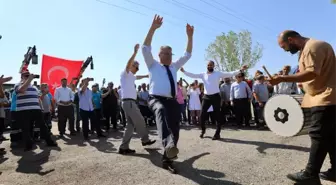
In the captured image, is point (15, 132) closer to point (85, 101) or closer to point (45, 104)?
point (45, 104)

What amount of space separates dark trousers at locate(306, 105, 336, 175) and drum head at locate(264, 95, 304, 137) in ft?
4.01

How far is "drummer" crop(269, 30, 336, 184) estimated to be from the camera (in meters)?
3.29

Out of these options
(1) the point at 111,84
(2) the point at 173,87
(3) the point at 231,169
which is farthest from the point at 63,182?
(1) the point at 111,84

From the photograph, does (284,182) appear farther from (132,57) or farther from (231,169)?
(132,57)

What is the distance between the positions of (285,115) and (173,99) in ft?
6.50

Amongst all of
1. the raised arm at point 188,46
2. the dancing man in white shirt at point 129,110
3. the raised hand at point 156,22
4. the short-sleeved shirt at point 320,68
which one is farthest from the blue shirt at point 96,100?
the short-sleeved shirt at point 320,68

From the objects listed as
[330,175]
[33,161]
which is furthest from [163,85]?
[33,161]

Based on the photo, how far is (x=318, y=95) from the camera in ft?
11.4

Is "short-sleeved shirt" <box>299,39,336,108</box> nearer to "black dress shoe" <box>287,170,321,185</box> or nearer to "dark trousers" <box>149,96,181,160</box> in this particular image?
"black dress shoe" <box>287,170,321,185</box>

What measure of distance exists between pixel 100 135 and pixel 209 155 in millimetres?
4977

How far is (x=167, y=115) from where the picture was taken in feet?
14.6

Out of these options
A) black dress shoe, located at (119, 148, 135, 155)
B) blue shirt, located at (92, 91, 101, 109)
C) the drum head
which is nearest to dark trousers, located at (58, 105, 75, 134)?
blue shirt, located at (92, 91, 101, 109)

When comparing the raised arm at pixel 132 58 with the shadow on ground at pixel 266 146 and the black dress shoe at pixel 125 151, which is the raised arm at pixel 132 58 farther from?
the shadow on ground at pixel 266 146

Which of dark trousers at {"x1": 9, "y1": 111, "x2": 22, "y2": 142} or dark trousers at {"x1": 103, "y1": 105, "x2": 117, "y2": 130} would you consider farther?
dark trousers at {"x1": 103, "y1": 105, "x2": 117, "y2": 130}
